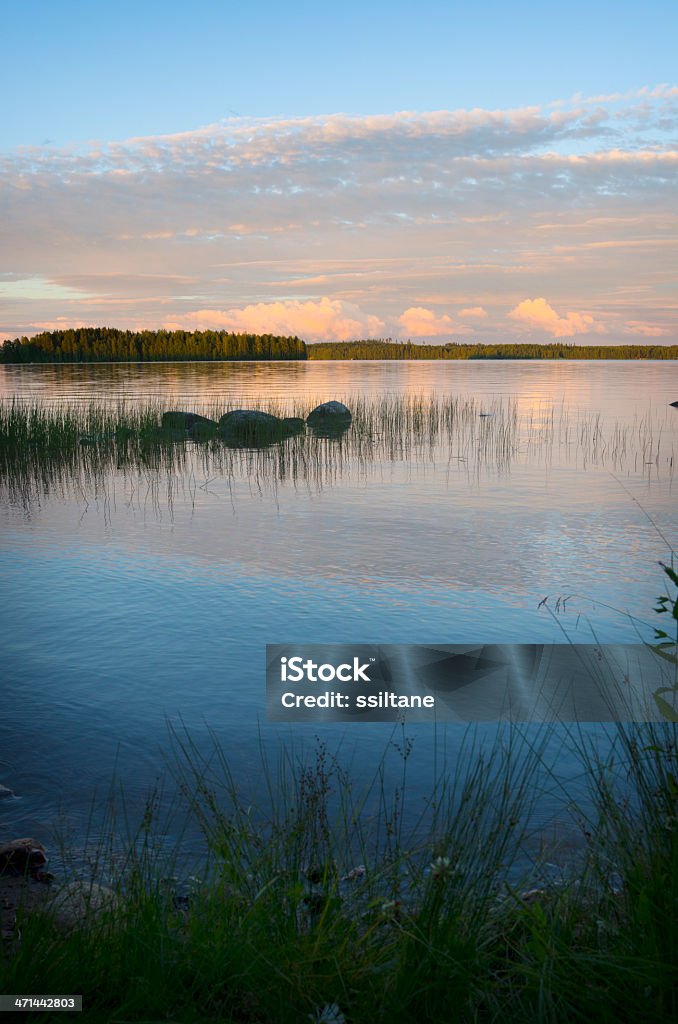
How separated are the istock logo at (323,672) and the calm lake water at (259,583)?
28cm

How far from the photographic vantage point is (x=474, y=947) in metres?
2.91

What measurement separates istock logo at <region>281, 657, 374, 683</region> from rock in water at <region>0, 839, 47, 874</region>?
3.03 metres

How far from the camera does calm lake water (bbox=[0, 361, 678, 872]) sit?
19.1 feet

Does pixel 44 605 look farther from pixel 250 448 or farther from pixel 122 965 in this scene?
pixel 250 448

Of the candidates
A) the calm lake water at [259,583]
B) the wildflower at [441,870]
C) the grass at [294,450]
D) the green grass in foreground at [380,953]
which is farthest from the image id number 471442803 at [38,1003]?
the grass at [294,450]

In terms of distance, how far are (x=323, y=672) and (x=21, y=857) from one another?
3.40 m

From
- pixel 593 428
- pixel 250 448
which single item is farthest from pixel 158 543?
pixel 593 428

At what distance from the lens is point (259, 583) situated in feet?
32.6

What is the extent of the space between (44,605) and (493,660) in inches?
184

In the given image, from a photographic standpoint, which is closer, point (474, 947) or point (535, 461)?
point (474, 947)

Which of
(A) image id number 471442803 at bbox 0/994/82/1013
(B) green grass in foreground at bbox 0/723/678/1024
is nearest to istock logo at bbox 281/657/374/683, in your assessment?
(B) green grass in foreground at bbox 0/723/678/1024
